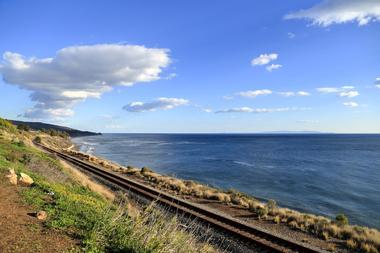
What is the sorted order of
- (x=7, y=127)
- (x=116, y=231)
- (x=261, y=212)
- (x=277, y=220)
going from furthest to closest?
(x=7, y=127)
(x=261, y=212)
(x=277, y=220)
(x=116, y=231)

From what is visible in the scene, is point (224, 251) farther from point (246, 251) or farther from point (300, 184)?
point (300, 184)

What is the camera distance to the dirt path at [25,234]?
6.63 meters

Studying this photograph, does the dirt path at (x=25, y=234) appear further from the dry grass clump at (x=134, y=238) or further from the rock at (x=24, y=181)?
the rock at (x=24, y=181)

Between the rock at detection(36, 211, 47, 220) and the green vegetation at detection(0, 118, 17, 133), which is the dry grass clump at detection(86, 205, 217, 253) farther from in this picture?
the green vegetation at detection(0, 118, 17, 133)

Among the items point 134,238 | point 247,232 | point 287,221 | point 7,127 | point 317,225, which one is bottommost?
point 287,221

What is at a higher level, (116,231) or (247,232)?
(116,231)

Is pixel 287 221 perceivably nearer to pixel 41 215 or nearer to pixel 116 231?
pixel 116 231

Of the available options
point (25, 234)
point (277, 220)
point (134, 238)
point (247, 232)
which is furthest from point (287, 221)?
point (25, 234)

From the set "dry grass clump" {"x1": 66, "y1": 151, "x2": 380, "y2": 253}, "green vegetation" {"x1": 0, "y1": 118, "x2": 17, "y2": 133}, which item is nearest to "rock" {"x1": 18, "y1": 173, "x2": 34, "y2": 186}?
"dry grass clump" {"x1": 66, "y1": 151, "x2": 380, "y2": 253}

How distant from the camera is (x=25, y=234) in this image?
730cm

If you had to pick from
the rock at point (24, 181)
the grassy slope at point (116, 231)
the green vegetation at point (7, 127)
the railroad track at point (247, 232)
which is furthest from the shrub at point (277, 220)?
the green vegetation at point (7, 127)

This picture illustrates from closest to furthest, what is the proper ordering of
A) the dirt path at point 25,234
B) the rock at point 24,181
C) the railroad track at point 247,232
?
the dirt path at point 25,234 < the railroad track at point 247,232 < the rock at point 24,181

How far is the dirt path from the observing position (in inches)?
261

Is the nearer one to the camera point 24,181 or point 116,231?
point 116,231
